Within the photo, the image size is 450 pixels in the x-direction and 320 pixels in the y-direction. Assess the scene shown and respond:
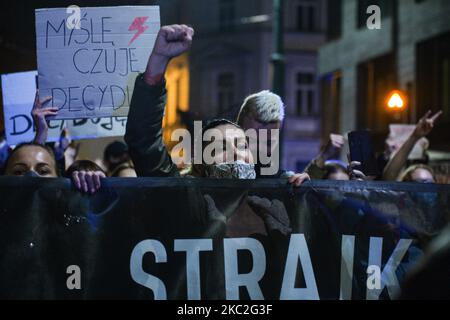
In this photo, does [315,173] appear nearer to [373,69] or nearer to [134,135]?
[134,135]

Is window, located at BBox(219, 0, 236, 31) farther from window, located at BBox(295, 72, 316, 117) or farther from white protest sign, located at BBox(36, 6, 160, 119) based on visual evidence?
white protest sign, located at BBox(36, 6, 160, 119)

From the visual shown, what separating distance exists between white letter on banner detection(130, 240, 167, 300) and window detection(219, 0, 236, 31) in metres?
31.3

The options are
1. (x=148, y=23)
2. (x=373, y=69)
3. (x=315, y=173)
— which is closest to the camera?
(x=148, y=23)

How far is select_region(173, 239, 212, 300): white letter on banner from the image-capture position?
327 centimetres

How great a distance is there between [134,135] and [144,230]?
55 cm

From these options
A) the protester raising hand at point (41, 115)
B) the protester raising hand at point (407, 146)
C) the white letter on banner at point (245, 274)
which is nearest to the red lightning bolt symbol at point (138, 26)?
the protester raising hand at point (41, 115)

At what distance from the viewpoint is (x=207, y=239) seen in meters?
3.32

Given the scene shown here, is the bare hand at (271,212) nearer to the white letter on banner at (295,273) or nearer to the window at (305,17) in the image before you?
the white letter on banner at (295,273)

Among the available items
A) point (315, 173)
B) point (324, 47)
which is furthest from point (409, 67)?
point (315, 173)

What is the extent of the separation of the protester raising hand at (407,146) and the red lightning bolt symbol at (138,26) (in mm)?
2117

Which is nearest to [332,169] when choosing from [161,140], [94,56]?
[94,56]

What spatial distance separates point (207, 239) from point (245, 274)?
211 mm

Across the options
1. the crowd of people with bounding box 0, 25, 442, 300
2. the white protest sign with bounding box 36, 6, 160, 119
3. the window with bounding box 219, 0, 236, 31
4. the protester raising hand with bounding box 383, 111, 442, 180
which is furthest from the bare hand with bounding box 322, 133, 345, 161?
the window with bounding box 219, 0, 236, 31

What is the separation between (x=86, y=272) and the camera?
323cm
